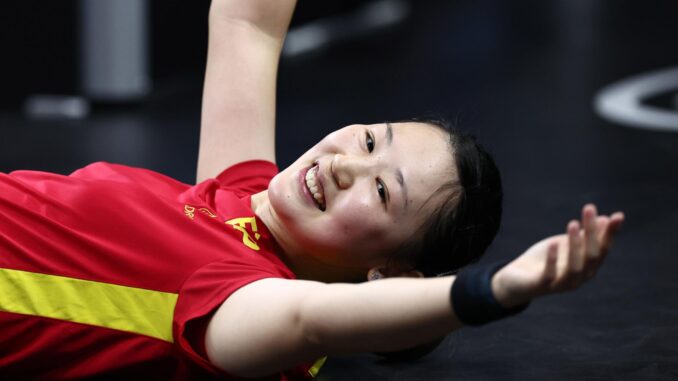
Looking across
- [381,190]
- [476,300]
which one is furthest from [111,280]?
[476,300]

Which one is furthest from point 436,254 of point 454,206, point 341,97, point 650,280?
point 341,97

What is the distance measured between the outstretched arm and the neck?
0.21 meters

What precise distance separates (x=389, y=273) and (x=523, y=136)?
7.14 ft

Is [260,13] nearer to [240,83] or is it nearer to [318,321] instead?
[240,83]

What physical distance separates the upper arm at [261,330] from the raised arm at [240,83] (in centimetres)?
56

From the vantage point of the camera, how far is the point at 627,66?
486 cm

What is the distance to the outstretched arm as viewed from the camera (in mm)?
1223

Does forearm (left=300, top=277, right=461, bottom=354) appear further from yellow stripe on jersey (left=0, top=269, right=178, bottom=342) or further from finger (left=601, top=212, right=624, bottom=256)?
yellow stripe on jersey (left=0, top=269, right=178, bottom=342)

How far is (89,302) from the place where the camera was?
158 centimetres

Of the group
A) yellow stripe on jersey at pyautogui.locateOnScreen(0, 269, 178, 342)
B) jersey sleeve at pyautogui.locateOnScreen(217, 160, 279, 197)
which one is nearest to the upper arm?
yellow stripe on jersey at pyautogui.locateOnScreen(0, 269, 178, 342)

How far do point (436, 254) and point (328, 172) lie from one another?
181 mm

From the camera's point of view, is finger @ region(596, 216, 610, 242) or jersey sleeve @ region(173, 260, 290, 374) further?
jersey sleeve @ region(173, 260, 290, 374)

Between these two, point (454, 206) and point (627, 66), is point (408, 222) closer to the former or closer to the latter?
point (454, 206)

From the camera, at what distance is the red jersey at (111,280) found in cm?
155
